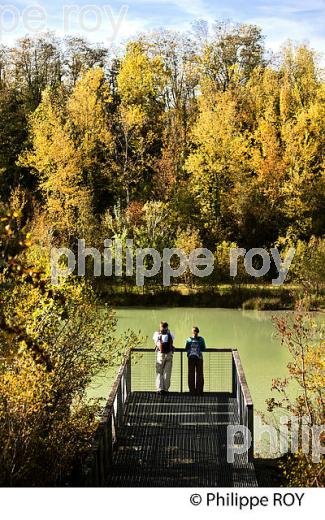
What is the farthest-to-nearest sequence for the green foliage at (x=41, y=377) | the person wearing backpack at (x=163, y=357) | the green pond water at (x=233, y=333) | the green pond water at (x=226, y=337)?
the green pond water at (x=233, y=333) < the green pond water at (x=226, y=337) < the person wearing backpack at (x=163, y=357) < the green foliage at (x=41, y=377)

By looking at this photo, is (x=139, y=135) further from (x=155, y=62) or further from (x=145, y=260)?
(x=145, y=260)

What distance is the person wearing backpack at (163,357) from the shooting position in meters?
15.2

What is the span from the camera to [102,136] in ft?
151

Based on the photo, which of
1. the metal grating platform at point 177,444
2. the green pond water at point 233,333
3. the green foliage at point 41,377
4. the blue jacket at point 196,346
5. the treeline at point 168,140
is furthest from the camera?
the treeline at point 168,140

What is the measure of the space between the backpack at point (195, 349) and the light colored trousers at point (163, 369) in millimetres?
412

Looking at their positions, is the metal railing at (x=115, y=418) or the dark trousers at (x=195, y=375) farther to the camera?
the dark trousers at (x=195, y=375)

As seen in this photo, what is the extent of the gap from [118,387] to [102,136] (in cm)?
3428

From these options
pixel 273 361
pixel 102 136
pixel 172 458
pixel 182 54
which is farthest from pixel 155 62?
pixel 172 458

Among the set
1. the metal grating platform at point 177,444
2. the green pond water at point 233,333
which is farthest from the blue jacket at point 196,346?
the green pond water at point 233,333

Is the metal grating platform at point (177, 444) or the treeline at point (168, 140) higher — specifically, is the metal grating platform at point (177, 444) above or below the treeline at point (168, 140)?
below

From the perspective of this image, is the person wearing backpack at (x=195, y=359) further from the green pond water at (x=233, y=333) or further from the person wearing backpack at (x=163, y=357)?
the green pond water at (x=233, y=333)

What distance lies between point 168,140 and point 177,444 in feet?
120

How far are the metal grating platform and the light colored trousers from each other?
239 mm

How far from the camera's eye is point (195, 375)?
15812 mm
